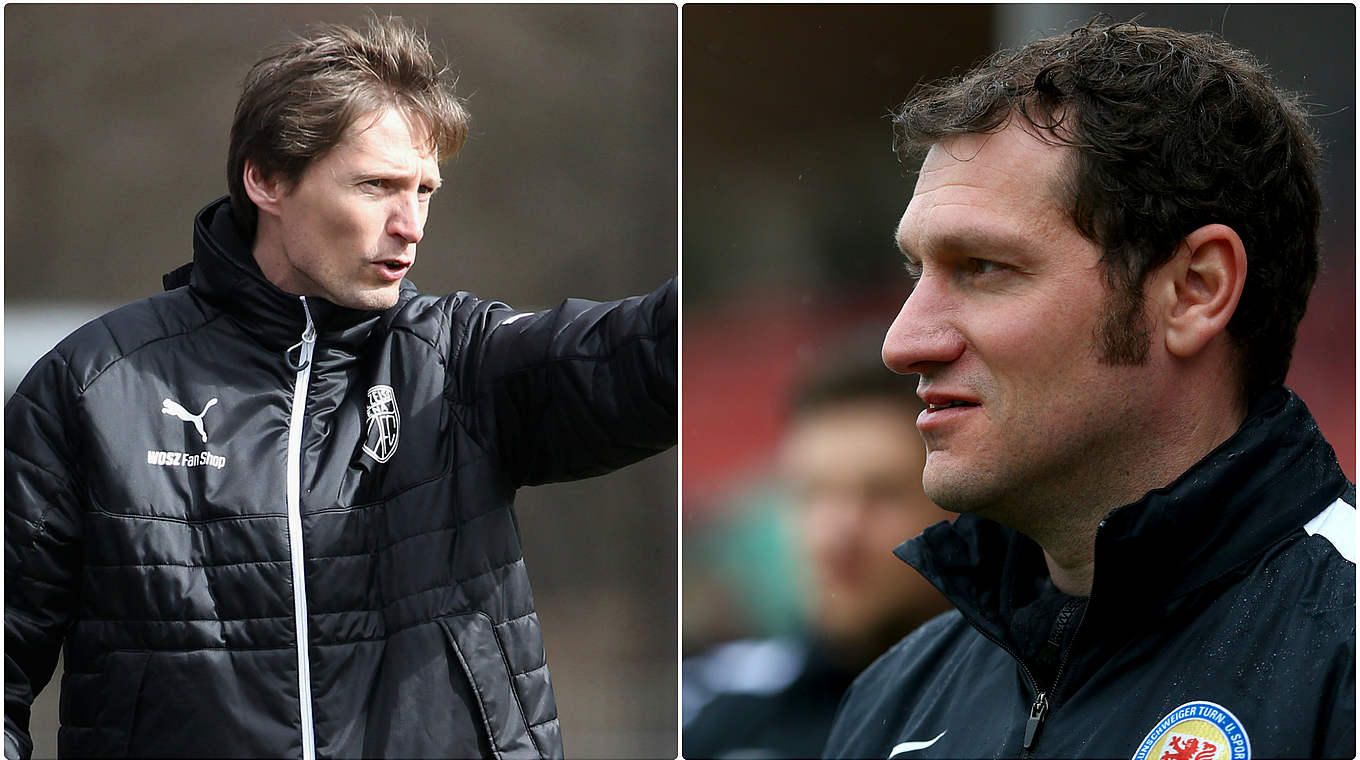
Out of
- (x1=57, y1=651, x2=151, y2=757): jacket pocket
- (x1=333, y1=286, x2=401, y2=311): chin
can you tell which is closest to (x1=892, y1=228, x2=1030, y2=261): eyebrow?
(x1=333, y1=286, x2=401, y2=311): chin

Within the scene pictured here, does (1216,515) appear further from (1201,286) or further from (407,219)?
(407,219)

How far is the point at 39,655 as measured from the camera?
127cm

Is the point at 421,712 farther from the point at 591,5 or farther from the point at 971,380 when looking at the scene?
the point at 591,5

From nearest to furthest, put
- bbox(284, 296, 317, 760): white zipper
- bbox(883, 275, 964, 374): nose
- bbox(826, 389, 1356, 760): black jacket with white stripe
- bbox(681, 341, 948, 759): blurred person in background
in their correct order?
bbox(826, 389, 1356, 760): black jacket with white stripe → bbox(284, 296, 317, 760): white zipper → bbox(883, 275, 964, 374): nose → bbox(681, 341, 948, 759): blurred person in background

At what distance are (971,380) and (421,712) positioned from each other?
605 mm

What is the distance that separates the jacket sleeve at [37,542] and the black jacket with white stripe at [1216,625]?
0.88 metres

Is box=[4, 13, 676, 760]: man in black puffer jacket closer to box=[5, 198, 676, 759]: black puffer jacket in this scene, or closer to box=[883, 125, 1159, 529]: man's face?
box=[5, 198, 676, 759]: black puffer jacket

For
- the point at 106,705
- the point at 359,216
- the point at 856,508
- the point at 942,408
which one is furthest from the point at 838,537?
the point at 106,705

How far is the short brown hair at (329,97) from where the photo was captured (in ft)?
4.17

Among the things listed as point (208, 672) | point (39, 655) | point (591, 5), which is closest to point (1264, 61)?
point (591, 5)

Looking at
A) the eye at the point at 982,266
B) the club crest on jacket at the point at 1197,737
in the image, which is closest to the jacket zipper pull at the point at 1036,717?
the club crest on jacket at the point at 1197,737

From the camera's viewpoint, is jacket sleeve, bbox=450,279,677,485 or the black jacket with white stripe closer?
the black jacket with white stripe

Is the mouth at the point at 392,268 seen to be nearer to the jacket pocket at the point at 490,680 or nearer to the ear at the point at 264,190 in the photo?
the ear at the point at 264,190

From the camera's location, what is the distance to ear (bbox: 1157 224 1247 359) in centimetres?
127
